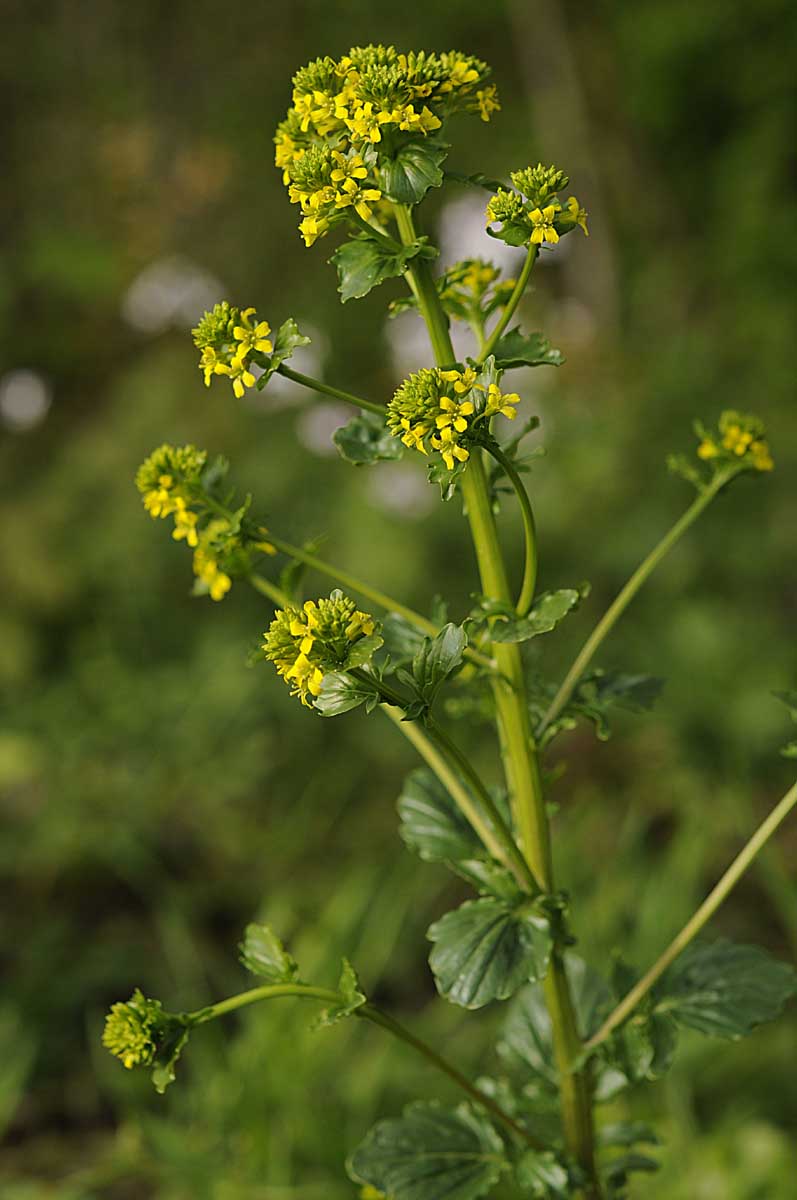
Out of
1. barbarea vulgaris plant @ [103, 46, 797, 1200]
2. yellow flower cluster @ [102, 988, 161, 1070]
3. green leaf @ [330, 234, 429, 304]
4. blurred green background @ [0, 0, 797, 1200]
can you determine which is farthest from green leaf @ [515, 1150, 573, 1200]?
blurred green background @ [0, 0, 797, 1200]

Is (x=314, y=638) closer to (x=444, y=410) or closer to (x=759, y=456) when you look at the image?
(x=444, y=410)

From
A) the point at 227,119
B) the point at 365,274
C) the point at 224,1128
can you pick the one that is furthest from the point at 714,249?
the point at 365,274

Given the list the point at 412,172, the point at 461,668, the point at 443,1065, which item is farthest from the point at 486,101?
the point at 443,1065

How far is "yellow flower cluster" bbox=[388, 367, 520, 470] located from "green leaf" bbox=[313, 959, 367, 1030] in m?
0.23

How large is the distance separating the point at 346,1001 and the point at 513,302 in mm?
326

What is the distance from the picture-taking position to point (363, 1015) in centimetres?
52

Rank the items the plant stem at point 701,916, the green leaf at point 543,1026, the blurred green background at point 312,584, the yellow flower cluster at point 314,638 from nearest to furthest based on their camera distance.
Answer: the yellow flower cluster at point 314,638, the plant stem at point 701,916, the green leaf at point 543,1026, the blurred green background at point 312,584

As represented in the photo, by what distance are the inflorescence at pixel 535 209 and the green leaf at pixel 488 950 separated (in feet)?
1.04

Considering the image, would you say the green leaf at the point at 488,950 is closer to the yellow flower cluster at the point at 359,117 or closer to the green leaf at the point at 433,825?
the green leaf at the point at 433,825

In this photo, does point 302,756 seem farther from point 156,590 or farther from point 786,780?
point 786,780

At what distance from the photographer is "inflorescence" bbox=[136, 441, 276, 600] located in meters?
0.54

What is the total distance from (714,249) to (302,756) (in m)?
1.99

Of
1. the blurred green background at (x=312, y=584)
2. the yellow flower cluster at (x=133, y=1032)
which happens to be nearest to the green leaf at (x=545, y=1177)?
the yellow flower cluster at (x=133, y=1032)

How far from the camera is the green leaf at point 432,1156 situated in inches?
22.4
